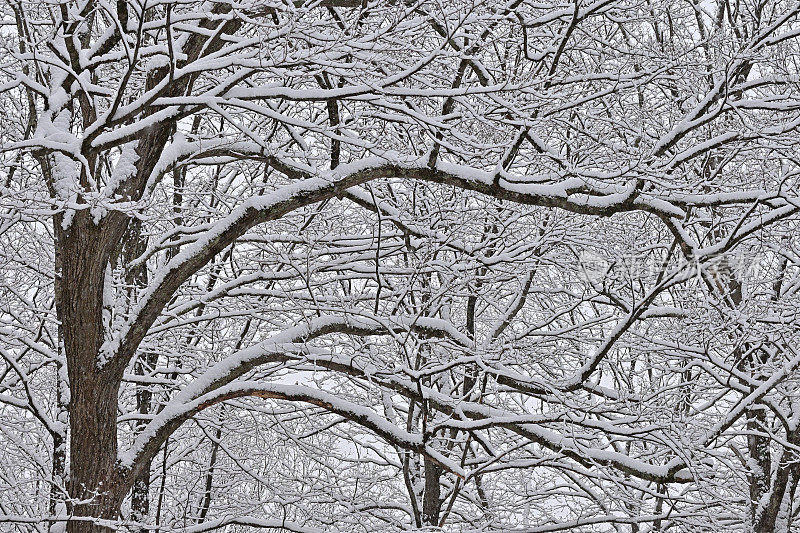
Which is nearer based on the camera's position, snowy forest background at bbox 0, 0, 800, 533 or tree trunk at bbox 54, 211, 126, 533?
snowy forest background at bbox 0, 0, 800, 533

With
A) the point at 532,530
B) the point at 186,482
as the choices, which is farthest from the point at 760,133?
the point at 186,482

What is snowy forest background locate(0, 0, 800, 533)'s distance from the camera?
497 cm

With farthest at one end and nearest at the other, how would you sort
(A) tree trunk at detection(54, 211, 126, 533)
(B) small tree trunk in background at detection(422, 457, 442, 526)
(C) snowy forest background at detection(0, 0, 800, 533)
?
(B) small tree trunk in background at detection(422, 457, 442, 526) < (A) tree trunk at detection(54, 211, 126, 533) < (C) snowy forest background at detection(0, 0, 800, 533)

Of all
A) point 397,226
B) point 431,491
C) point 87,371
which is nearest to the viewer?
point 87,371

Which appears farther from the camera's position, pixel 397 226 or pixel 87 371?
pixel 397 226

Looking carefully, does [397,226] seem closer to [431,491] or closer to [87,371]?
[87,371]

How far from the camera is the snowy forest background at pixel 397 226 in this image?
4969 millimetres

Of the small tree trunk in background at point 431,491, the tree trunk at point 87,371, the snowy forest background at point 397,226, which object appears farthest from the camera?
the small tree trunk in background at point 431,491

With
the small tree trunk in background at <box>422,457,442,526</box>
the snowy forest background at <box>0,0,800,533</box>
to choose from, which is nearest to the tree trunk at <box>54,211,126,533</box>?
the snowy forest background at <box>0,0,800,533</box>

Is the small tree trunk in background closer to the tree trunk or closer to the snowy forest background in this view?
the snowy forest background

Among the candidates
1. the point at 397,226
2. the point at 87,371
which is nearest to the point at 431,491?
the point at 397,226

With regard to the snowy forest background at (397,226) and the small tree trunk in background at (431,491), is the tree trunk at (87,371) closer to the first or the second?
the snowy forest background at (397,226)

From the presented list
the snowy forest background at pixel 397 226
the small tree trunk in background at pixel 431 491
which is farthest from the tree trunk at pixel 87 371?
the small tree trunk in background at pixel 431 491

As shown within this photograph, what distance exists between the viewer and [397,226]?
6.79 m
